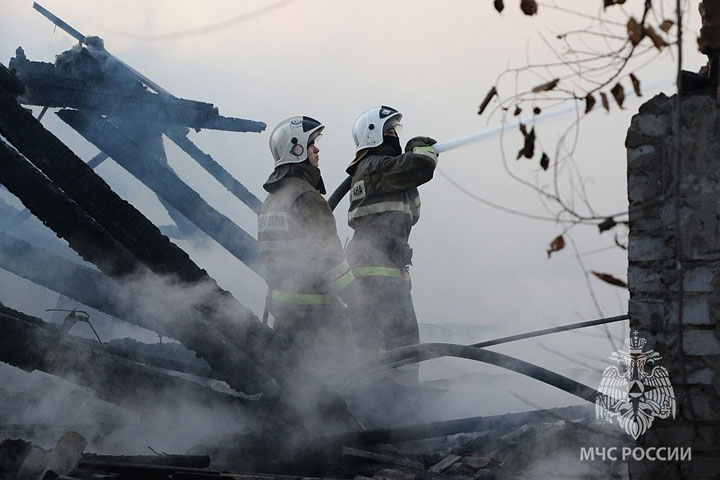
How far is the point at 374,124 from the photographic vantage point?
797 cm

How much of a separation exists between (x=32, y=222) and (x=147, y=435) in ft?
30.7

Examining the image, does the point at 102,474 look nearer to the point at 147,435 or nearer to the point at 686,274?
the point at 147,435

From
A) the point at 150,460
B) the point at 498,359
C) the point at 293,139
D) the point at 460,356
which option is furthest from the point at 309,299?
the point at 150,460

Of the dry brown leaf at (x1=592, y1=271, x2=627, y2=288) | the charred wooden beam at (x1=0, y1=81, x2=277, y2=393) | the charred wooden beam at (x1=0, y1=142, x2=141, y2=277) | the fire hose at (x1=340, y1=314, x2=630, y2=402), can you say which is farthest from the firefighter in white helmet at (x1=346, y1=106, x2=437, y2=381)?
the dry brown leaf at (x1=592, y1=271, x2=627, y2=288)

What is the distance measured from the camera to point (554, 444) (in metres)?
5.55

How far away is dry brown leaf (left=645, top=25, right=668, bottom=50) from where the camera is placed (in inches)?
128

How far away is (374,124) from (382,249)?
3.52 feet

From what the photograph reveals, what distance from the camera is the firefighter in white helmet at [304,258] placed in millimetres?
6734

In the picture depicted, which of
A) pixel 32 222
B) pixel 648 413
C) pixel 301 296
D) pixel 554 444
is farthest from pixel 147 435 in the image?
pixel 32 222

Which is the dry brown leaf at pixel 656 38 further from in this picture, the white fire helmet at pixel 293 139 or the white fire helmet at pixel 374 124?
the white fire helmet at pixel 374 124

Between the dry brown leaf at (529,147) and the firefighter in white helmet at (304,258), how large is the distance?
3412 mm

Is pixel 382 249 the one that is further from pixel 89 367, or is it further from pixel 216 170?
pixel 216 170

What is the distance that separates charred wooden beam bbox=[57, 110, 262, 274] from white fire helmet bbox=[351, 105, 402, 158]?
2494 millimetres

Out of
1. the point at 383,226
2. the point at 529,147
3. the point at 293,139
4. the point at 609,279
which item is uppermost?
the point at 293,139
